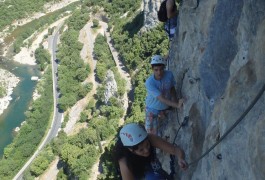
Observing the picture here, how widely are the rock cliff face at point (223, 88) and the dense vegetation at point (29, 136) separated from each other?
4348cm

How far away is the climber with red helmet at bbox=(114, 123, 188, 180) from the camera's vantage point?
22.0 feet

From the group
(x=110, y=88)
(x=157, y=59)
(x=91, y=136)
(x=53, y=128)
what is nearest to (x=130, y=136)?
(x=157, y=59)

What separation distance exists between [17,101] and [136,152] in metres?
62.4

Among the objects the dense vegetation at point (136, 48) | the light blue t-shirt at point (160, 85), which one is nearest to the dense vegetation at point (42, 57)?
the dense vegetation at point (136, 48)

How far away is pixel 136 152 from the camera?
6855mm

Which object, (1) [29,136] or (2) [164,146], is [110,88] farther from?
(2) [164,146]

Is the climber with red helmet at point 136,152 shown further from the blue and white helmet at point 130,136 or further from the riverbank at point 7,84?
the riverbank at point 7,84

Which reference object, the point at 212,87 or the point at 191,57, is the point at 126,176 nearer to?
the point at 212,87

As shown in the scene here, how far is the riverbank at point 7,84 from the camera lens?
216ft

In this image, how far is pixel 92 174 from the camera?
40.5 m

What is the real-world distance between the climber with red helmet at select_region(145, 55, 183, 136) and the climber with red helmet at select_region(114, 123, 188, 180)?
2.54 meters

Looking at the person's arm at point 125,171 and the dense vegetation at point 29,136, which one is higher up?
the person's arm at point 125,171

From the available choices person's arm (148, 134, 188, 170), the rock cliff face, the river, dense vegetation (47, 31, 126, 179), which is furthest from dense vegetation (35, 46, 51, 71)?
person's arm (148, 134, 188, 170)

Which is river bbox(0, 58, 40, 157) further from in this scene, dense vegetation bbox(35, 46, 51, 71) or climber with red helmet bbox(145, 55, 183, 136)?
climber with red helmet bbox(145, 55, 183, 136)
